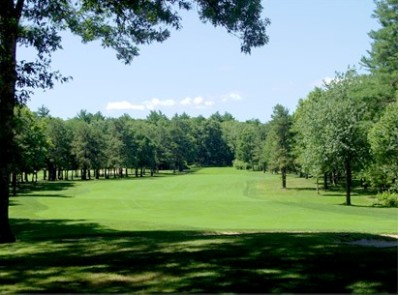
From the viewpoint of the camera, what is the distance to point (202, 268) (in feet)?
31.1

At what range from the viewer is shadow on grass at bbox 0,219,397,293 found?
316 inches

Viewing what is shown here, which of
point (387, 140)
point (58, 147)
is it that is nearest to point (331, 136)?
point (387, 140)

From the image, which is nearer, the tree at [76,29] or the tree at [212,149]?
the tree at [76,29]

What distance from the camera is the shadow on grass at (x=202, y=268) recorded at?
802 cm

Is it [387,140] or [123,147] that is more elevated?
[123,147]

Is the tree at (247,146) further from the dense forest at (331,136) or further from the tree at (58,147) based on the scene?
the tree at (58,147)

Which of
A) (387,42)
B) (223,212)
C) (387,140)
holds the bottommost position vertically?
(223,212)

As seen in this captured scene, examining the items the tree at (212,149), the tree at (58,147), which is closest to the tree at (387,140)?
the tree at (58,147)

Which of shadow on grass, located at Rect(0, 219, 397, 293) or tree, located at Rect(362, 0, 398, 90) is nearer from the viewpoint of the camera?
shadow on grass, located at Rect(0, 219, 397, 293)

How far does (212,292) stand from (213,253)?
3703 millimetres

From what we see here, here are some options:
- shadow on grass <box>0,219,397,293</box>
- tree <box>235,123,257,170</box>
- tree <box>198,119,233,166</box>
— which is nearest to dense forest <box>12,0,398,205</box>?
shadow on grass <box>0,219,397,293</box>

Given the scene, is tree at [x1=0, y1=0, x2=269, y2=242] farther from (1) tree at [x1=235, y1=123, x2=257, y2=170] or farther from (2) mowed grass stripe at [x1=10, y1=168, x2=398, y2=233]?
(1) tree at [x1=235, y1=123, x2=257, y2=170]

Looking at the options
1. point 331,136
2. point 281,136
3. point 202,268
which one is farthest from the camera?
point 281,136

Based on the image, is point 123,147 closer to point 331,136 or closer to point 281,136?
point 281,136
